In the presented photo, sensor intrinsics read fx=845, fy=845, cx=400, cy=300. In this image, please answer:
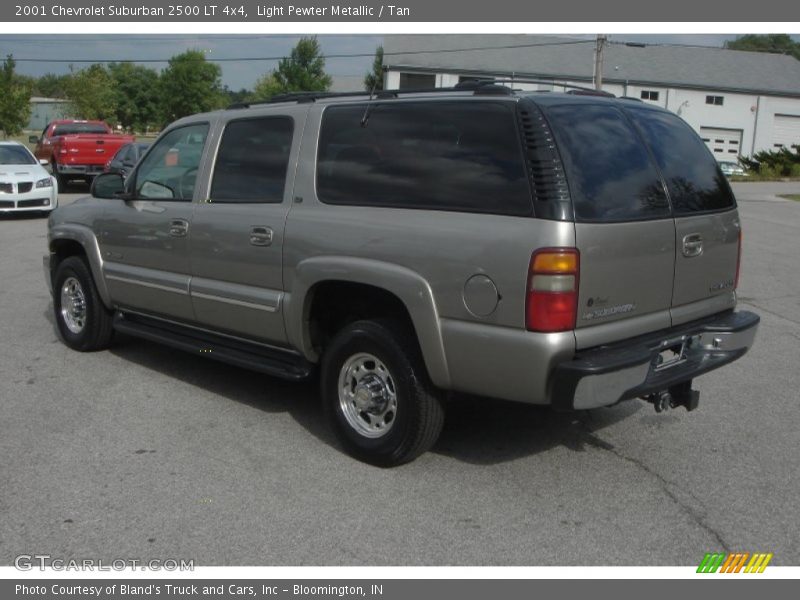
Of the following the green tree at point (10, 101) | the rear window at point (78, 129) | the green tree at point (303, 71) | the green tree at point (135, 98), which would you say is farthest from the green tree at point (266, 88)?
the rear window at point (78, 129)

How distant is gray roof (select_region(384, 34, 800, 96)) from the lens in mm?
49469

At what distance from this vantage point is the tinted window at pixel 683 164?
470 cm

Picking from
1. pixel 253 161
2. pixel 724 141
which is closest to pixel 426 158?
pixel 253 161

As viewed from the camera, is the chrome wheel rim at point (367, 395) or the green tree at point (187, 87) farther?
the green tree at point (187, 87)

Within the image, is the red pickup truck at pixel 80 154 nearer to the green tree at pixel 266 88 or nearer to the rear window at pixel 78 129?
the rear window at pixel 78 129

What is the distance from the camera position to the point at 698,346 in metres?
4.74

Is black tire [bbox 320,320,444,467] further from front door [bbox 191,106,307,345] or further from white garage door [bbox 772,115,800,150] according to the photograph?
white garage door [bbox 772,115,800,150]

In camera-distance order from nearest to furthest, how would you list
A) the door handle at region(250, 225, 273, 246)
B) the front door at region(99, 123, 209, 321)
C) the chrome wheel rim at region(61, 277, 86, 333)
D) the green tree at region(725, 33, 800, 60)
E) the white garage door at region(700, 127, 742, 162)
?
1. the door handle at region(250, 225, 273, 246)
2. the front door at region(99, 123, 209, 321)
3. the chrome wheel rim at region(61, 277, 86, 333)
4. the white garage door at region(700, 127, 742, 162)
5. the green tree at region(725, 33, 800, 60)

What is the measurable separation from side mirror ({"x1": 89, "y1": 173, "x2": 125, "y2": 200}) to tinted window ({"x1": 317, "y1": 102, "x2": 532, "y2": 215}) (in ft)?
7.71

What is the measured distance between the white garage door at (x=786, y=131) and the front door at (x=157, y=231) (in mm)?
54540

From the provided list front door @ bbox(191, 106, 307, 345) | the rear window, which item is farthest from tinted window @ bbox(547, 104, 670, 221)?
the rear window

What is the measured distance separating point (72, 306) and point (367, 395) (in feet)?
12.2

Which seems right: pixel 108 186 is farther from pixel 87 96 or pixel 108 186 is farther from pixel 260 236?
pixel 87 96

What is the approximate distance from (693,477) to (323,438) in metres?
2.20
